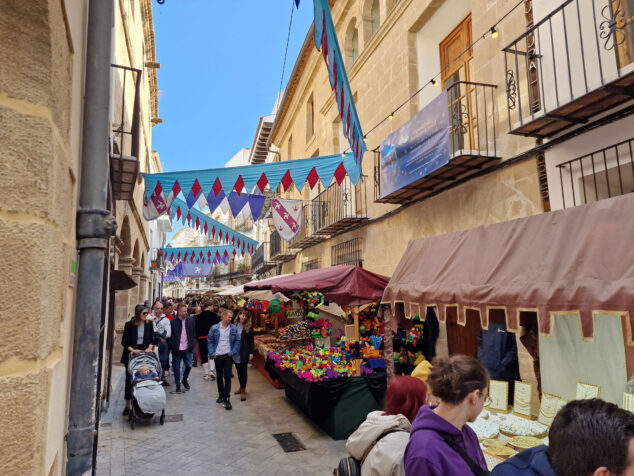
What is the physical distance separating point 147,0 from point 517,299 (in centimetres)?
1383

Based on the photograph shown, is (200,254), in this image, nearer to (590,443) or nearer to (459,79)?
(459,79)

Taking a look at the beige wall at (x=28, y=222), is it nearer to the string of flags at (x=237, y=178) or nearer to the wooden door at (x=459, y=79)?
the wooden door at (x=459, y=79)

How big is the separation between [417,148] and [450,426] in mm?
6169

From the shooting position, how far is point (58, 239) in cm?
170

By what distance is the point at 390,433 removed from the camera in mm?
2393

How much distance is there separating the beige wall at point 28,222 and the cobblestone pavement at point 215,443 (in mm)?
4225

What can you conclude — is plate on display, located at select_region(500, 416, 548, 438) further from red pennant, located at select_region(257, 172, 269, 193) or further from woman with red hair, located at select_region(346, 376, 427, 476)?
red pennant, located at select_region(257, 172, 269, 193)

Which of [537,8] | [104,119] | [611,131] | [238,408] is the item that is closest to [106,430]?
[238,408]

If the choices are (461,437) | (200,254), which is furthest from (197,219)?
(200,254)

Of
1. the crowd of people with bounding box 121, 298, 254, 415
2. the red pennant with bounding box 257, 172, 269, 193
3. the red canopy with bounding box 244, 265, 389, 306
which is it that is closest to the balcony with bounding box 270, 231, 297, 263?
the crowd of people with bounding box 121, 298, 254, 415

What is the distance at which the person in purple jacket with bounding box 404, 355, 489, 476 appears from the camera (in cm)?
193

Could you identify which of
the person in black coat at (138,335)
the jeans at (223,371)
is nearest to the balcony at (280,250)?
the jeans at (223,371)

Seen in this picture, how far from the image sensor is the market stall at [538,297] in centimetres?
299

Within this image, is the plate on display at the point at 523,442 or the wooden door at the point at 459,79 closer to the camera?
the plate on display at the point at 523,442
